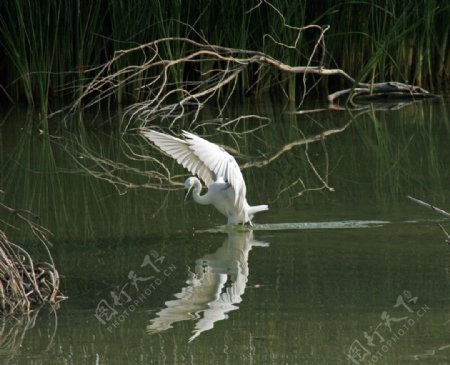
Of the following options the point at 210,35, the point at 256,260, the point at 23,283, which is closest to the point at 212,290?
the point at 256,260

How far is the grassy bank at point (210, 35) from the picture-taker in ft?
37.6

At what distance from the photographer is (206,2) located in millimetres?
11906

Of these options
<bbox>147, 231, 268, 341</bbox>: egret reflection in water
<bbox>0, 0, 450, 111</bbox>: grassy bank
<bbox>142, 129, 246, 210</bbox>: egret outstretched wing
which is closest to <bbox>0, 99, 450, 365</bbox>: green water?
<bbox>147, 231, 268, 341</bbox>: egret reflection in water

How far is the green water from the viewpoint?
13.1ft

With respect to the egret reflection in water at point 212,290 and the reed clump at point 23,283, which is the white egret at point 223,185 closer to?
the egret reflection in water at point 212,290

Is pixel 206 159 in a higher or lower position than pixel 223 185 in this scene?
higher

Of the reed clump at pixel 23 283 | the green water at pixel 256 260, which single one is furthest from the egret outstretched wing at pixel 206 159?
the reed clump at pixel 23 283

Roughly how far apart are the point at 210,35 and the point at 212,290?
7646mm

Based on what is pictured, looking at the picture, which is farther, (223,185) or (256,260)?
A: (223,185)

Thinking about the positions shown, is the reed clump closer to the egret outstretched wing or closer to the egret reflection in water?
the egret reflection in water

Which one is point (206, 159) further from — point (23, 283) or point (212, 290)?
point (23, 283)

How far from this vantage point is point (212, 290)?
4.86 m

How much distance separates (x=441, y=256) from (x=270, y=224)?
49.9 inches

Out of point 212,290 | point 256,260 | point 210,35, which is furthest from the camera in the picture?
point 210,35
